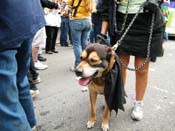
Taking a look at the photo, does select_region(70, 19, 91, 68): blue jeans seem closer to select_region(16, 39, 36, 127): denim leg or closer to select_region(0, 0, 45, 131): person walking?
select_region(16, 39, 36, 127): denim leg

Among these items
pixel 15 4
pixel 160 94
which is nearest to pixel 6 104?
pixel 15 4

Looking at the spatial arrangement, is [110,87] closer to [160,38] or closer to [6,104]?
[160,38]

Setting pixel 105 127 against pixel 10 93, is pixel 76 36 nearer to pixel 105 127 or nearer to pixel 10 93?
pixel 105 127

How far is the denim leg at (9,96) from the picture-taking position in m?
1.86

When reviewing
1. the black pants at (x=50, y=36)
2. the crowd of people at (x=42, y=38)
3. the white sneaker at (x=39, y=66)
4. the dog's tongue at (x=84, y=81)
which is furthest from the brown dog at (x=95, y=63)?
the black pants at (x=50, y=36)

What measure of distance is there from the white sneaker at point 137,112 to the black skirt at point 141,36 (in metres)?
0.59

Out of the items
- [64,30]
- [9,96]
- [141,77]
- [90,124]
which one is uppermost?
[9,96]

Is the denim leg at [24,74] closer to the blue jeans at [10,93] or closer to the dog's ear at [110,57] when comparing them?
the blue jeans at [10,93]

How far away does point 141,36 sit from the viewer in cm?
308

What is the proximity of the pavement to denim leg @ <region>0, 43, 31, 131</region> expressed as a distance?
108 centimetres

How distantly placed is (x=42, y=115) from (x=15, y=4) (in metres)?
1.80

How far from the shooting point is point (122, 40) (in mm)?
3129

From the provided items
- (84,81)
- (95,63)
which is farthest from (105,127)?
(95,63)

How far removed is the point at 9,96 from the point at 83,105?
180cm
